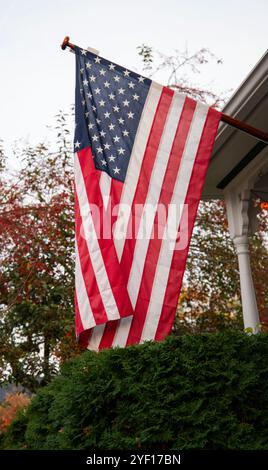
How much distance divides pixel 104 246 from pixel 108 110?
4.22ft

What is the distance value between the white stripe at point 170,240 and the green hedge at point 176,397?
1.16 ft

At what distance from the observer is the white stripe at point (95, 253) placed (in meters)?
4.61

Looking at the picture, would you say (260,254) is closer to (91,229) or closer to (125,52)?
(125,52)

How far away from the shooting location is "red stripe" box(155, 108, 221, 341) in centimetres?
454

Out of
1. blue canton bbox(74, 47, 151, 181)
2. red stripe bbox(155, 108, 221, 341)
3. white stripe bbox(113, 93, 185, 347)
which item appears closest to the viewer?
red stripe bbox(155, 108, 221, 341)

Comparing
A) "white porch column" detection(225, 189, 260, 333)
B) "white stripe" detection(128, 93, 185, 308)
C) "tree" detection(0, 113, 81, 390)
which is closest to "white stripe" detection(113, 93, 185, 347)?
"white stripe" detection(128, 93, 185, 308)

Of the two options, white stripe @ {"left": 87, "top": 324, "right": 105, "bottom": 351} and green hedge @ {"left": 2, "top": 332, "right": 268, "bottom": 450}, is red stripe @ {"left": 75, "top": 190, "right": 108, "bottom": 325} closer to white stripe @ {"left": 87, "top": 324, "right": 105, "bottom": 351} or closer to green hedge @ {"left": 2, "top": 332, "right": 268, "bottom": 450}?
white stripe @ {"left": 87, "top": 324, "right": 105, "bottom": 351}

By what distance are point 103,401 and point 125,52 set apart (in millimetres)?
11532

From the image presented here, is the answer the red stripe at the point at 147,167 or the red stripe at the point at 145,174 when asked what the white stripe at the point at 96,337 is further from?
the red stripe at the point at 147,167

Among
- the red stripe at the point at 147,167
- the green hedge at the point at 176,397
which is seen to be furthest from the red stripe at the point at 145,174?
the green hedge at the point at 176,397

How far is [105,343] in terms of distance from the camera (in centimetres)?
474

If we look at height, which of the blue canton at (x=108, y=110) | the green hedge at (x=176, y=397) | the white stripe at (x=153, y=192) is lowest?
the green hedge at (x=176, y=397)

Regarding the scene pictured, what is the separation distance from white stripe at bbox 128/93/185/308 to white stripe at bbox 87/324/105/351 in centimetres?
43
